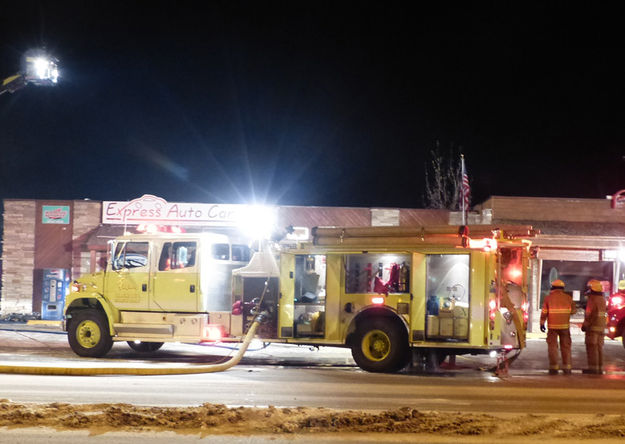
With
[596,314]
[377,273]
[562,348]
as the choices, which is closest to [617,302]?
[596,314]

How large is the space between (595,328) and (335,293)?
16.3 feet

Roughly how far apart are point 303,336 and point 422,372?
7.43 feet

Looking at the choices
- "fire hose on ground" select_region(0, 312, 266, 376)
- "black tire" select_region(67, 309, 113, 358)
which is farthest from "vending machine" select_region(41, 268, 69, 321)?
"fire hose on ground" select_region(0, 312, 266, 376)

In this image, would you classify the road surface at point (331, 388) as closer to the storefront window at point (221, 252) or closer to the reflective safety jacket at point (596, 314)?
the reflective safety jacket at point (596, 314)

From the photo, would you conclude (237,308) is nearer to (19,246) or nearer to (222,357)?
(222,357)

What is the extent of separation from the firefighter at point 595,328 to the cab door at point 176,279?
7.41 metres

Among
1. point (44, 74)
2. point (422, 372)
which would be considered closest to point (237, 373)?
point (422, 372)

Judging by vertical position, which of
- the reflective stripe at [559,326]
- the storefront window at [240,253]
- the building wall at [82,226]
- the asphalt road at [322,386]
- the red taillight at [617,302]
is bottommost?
the asphalt road at [322,386]

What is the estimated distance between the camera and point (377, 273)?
41.6 feet

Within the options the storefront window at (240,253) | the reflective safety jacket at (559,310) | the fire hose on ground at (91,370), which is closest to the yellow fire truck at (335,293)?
the storefront window at (240,253)

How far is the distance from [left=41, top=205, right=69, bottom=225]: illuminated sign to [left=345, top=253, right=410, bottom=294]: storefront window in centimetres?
1626

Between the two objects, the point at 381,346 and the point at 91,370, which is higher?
the point at 381,346

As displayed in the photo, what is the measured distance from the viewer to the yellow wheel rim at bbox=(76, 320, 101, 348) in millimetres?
13547

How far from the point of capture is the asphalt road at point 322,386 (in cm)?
892
